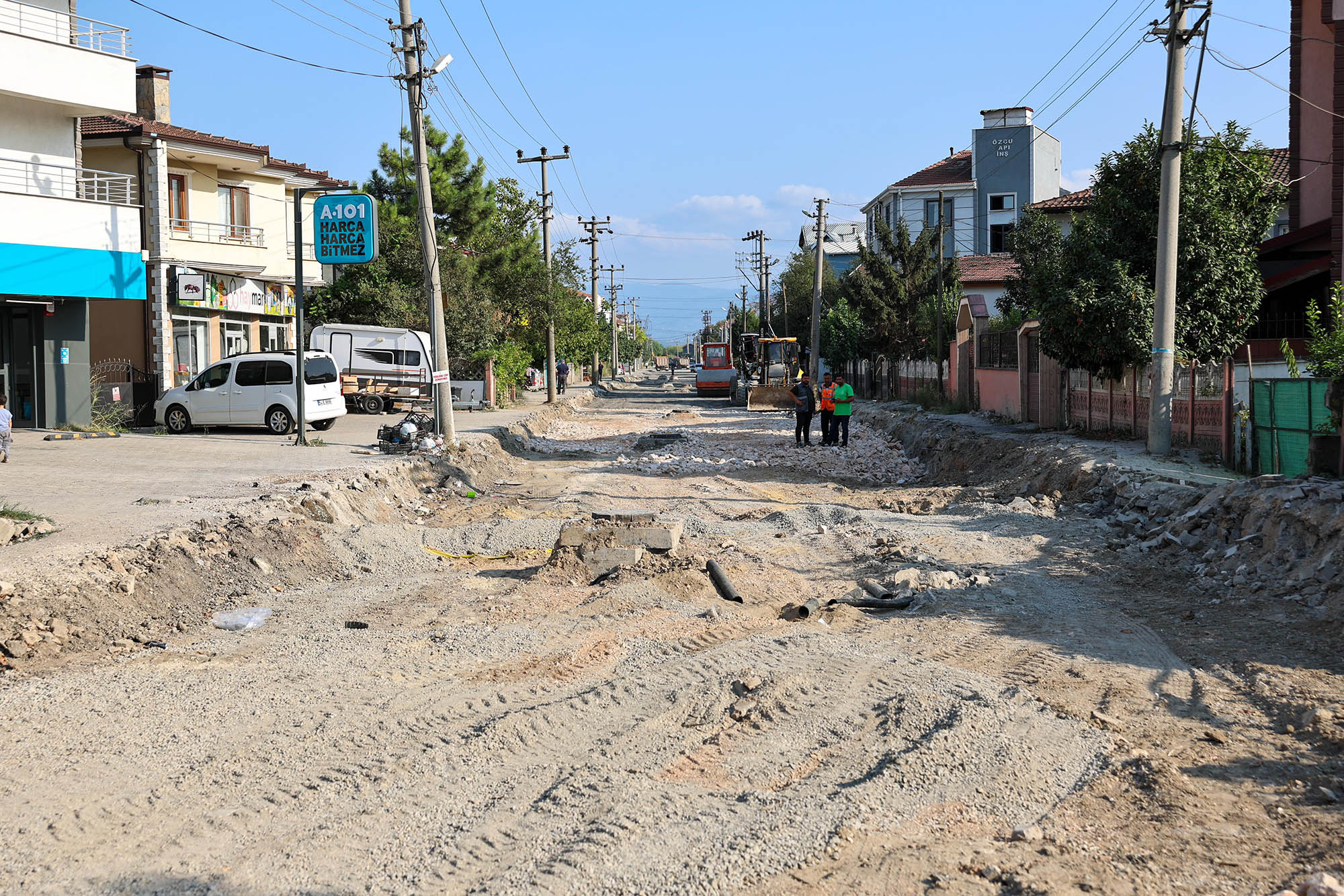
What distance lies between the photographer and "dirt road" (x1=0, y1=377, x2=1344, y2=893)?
4414 millimetres

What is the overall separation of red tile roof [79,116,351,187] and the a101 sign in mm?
6794

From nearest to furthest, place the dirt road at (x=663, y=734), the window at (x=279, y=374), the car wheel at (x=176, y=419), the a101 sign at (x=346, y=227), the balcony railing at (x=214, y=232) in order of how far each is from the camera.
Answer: the dirt road at (x=663, y=734) < the a101 sign at (x=346, y=227) < the window at (x=279, y=374) < the car wheel at (x=176, y=419) < the balcony railing at (x=214, y=232)

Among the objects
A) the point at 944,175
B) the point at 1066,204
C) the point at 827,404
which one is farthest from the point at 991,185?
the point at 827,404

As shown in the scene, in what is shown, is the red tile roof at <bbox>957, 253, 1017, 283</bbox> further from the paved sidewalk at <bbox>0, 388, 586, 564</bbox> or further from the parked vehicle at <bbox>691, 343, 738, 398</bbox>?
the paved sidewalk at <bbox>0, 388, 586, 564</bbox>

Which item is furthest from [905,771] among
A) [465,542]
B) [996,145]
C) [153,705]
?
[996,145]

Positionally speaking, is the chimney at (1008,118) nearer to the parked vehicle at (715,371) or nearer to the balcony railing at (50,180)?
the parked vehicle at (715,371)

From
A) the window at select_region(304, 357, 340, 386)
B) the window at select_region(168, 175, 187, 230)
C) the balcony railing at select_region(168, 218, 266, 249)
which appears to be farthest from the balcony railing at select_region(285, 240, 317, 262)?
the window at select_region(304, 357, 340, 386)

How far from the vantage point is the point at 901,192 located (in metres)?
64.4

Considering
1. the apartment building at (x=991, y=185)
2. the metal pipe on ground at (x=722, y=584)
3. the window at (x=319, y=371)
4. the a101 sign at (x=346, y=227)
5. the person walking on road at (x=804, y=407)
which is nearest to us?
the metal pipe on ground at (x=722, y=584)

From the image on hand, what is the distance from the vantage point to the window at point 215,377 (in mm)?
23469

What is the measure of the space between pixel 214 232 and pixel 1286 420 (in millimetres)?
26255

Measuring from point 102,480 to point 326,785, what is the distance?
37.3ft

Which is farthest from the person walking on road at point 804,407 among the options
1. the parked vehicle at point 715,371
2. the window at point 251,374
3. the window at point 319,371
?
the parked vehicle at point 715,371

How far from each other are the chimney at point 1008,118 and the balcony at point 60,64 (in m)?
49.5
